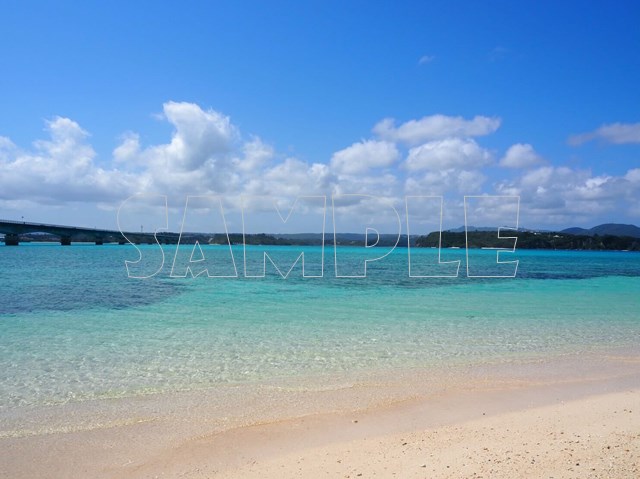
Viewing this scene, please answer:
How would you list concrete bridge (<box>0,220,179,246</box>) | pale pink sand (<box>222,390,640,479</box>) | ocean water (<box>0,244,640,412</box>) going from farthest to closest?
concrete bridge (<box>0,220,179,246</box>)
ocean water (<box>0,244,640,412</box>)
pale pink sand (<box>222,390,640,479</box>)

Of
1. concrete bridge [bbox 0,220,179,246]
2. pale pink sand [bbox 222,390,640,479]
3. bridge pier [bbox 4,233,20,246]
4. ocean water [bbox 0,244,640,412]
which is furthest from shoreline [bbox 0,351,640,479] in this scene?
bridge pier [bbox 4,233,20,246]

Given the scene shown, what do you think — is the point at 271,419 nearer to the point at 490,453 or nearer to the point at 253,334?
the point at 490,453

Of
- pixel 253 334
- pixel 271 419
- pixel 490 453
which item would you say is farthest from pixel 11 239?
pixel 490 453

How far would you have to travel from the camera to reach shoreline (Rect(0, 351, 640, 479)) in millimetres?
5250

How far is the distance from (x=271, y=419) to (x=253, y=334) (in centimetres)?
643

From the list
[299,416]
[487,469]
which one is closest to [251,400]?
[299,416]

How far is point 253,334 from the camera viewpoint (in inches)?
507

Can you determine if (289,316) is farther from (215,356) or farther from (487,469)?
(487,469)

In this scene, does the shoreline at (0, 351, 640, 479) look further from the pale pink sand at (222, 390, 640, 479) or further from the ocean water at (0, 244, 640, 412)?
the ocean water at (0, 244, 640, 412)

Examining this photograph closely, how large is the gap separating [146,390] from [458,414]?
5.21 meters

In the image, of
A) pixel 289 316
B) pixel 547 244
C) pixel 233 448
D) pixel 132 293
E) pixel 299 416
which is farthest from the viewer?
pixel 547 244

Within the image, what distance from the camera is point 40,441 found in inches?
229

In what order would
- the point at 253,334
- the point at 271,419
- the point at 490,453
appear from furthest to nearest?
the point at 253,334 < the point at 271,419 < the point at 490,453

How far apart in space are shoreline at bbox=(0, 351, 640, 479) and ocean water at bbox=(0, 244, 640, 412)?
0.95 m
